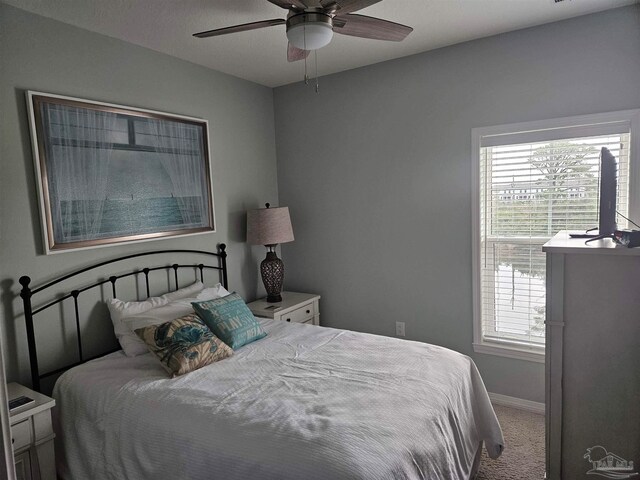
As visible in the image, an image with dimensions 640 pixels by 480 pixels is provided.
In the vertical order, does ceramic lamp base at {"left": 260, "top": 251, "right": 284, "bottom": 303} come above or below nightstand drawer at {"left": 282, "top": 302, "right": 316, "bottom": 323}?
above

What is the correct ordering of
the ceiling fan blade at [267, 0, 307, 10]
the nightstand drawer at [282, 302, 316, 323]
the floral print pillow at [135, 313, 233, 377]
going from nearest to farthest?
the ceiling fan blade at [267, 0, 307, 10]
the floral print pillow at [135, 313, 233, 377]
the nightstand drawer at [282, 302, 316, 323]

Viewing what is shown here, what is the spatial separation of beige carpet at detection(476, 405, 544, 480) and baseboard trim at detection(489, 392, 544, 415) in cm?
4

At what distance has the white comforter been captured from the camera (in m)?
1.55

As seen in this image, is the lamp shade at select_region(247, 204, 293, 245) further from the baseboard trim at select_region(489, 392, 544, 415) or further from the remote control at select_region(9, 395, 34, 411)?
the baseboard trim at select_region(489, 392, 544, 415)

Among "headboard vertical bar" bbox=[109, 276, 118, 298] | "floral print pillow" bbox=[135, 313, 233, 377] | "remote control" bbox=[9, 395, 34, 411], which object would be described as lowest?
"remote control" bbox=[9, 395, 34, 411]

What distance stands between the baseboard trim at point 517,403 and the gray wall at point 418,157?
43 millimetres

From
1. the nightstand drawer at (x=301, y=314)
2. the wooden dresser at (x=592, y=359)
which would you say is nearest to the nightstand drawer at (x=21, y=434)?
the nightstand drawer at (x=301, y=314)

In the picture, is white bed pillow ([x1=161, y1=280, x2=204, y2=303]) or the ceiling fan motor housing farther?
white bed pillow ([x1=161, y1=280, x2=204, y2=303])

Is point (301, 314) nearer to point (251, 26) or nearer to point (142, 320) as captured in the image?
point (142, 320)

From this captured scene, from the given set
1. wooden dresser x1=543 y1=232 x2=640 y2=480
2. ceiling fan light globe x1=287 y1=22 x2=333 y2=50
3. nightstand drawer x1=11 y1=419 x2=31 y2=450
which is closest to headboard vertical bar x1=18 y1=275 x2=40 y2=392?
nightstand drawer x1=11 y1=419 x2=31 y2=450

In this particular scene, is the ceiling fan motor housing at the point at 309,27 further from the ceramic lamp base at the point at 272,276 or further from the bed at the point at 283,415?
the ceramic lamp base at the point at 272,276

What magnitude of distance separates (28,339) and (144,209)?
1.01 meters

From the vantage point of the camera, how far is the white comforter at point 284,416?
1550mm

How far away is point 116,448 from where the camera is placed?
191 centimetres
